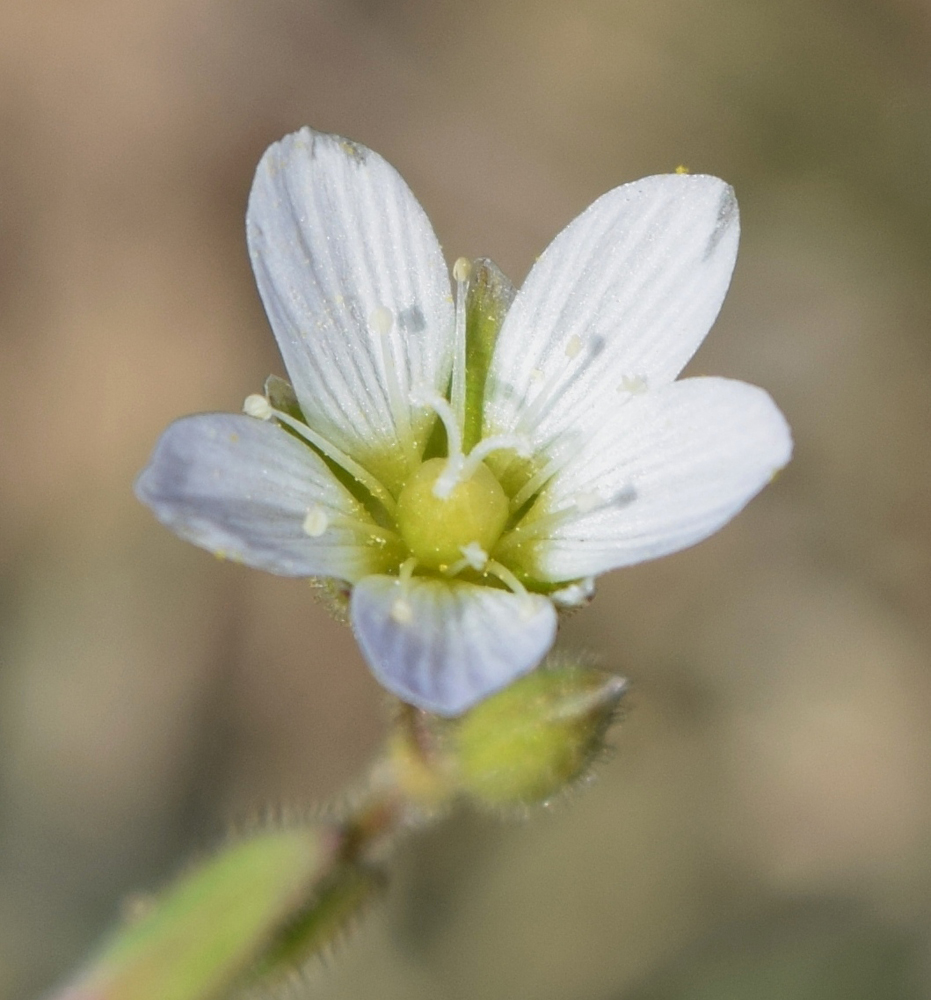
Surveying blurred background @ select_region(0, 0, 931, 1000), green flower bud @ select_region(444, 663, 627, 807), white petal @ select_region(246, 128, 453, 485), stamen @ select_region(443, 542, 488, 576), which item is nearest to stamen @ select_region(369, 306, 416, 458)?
white petal @ select_region(246, 128, 453, 485)

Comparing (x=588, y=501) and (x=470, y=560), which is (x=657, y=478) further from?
(x=470, y=560)

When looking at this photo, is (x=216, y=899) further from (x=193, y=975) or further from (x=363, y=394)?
(x=363, y=394)

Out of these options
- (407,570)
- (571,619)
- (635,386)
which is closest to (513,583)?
(407,570)

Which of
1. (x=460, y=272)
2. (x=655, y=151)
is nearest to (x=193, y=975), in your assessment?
(x=460, y=272)

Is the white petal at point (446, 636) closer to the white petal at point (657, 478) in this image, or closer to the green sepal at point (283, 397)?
the white petal at point (657, 478)

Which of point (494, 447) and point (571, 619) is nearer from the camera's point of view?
point (494, 447)

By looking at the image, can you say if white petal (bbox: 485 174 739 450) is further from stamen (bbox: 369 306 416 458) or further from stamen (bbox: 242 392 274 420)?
stamen (bbox: 242 392 274 420)
